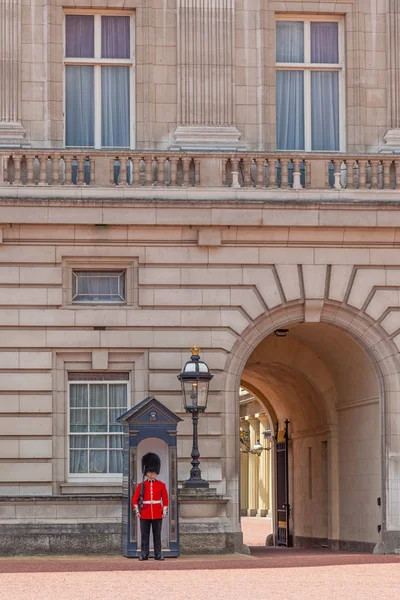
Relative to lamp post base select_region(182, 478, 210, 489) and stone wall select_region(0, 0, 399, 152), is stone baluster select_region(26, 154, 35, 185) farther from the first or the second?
lamp post base select_region(182, 478, 210, 489)

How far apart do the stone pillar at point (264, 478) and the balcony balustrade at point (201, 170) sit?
2780cm

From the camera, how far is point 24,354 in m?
25.0

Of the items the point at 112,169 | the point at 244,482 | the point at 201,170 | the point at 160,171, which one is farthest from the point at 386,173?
the point at 244,482

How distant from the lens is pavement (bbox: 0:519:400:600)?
709 inches

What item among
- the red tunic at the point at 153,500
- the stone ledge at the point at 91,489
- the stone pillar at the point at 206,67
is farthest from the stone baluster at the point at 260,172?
the red tunic at the point at 153,500

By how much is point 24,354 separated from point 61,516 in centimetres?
241

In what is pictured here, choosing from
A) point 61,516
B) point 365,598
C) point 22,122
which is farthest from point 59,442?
point 365,598

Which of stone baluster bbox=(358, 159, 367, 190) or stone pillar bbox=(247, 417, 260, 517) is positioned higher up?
stone baluster bbox=(358, 159, 367, 190)

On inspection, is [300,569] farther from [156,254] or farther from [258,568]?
[156,254]

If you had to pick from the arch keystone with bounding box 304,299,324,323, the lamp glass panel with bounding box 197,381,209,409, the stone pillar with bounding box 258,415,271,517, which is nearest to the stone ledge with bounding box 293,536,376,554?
the arch keystone with bounding box 304,299,324,323

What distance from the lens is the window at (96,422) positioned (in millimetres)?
25172

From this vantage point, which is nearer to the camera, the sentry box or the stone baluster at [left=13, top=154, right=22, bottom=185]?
the sentry box

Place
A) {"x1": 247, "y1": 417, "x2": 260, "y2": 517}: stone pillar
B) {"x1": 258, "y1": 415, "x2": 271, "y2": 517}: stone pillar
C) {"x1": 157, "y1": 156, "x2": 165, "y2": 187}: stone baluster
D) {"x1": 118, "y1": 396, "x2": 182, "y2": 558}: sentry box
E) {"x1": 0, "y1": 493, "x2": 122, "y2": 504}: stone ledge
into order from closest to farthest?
1. {"x1": 118, "y1": 396, "x2": 182, "y2": 558}: sentry box
2. {"x1": 0, "y1": 493, "x2": 122, "y2": 504}: stone ledge
3. {"x1": 157, "y1": 156, "x2": 165, "y2": 187}: stone baluster
4. {"x1": 258, "y1": 415, "x2": 271, "y2": 517}: stone pillar
5. {"x1": 247, "y1": 417, "x2": 260, "y2": 517}: stone pillar

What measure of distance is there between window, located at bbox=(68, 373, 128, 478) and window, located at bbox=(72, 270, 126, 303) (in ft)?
3.66
